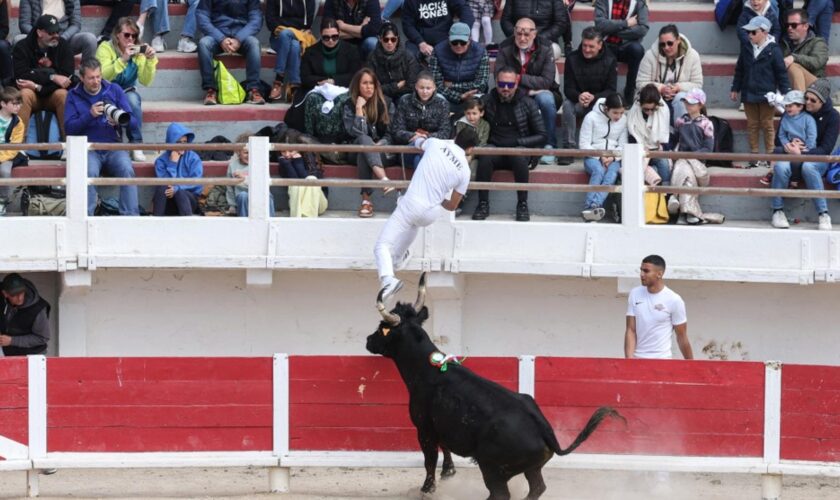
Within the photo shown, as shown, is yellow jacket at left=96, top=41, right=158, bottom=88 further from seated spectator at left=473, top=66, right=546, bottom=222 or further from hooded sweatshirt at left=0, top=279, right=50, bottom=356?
seated spectator at left=473, top=66, right=546, bottom=222

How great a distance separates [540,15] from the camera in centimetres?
1717

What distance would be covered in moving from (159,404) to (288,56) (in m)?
5.22

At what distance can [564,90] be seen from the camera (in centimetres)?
1656

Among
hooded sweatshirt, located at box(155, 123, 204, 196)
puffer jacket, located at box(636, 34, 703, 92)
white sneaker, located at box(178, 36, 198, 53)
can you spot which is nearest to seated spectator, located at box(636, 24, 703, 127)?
puffer jacket, located at box(636, 34, 703, 92)

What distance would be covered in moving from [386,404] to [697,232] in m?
3.35

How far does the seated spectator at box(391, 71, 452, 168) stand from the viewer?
15547 millimetres

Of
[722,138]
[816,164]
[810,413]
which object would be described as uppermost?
[722,138]

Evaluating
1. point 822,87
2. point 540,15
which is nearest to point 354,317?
point 540,15

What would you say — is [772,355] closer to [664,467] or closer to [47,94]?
[664,467]

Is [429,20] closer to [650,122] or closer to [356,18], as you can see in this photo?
[356,18]

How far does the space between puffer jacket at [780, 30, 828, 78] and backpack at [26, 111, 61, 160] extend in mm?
6857

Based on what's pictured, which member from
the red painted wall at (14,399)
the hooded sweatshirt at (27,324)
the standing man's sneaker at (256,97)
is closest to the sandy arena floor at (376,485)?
the red painted wall at (14,399)

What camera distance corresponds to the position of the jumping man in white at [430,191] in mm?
13305

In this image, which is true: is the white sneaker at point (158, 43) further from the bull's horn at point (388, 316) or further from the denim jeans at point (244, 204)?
the bull's horn at point (388, 316)
